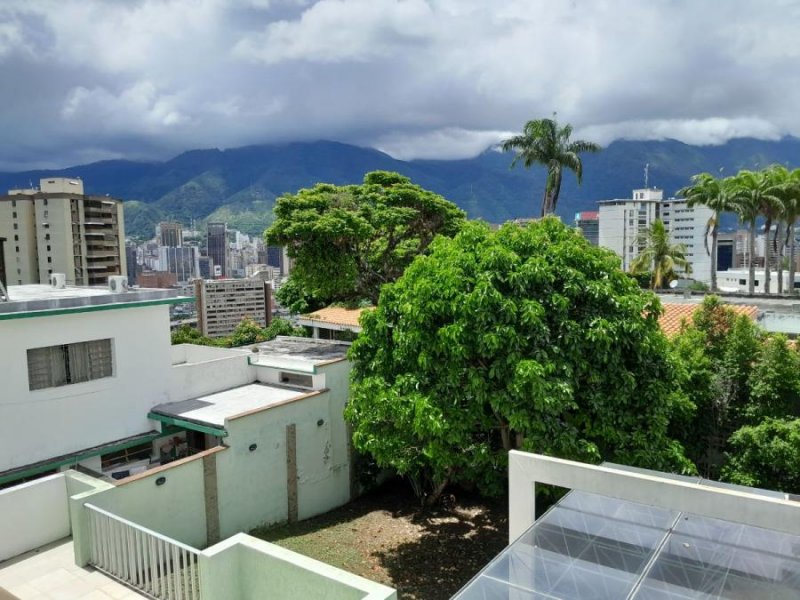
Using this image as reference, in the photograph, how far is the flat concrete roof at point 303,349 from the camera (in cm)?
1833

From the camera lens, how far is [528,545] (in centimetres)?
708

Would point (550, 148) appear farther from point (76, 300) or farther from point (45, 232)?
point (45, 232)

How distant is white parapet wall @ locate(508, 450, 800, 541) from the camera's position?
6746 mm

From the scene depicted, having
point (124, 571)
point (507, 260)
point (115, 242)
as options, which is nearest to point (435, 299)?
point (507, 260)

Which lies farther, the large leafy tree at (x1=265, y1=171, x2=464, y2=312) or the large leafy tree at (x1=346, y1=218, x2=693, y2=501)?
the large leafy tree at (x1=265, y1=171, x2=464, y2=312)

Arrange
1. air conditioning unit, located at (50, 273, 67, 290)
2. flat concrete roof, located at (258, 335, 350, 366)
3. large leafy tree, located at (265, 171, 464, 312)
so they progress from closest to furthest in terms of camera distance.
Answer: air conditioning unit, located at (50, 273, 67, 290), flat concrete roof, located at (258, 335, 350, 366), large leafy tree, located at (265, 171, 464, 312)

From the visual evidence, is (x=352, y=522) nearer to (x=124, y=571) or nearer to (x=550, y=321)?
(x=124, y=571)

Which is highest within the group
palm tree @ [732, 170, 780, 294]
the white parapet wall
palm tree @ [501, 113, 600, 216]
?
palm tree @ [501, 113, 600, 216]

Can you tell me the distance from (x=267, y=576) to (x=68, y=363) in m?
7.87

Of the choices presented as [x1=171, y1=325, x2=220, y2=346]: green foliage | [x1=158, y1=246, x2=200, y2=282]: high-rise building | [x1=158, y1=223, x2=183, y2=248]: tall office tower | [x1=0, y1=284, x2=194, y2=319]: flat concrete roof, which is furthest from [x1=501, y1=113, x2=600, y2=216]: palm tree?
[x1=158, y1=223, x2=183, y2=248]: tall office tower

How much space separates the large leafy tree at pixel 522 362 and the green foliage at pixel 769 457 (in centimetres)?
177

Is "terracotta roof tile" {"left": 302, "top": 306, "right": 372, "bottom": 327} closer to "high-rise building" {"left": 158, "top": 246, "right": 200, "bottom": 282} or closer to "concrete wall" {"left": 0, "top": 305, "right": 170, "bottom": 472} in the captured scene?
"concrete wall" {"left": 0, "top": 305, "right": 170, "bottom": 472}

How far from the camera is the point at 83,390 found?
1295 centimetres

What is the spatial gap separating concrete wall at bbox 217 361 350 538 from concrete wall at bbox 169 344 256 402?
9.80 feet
